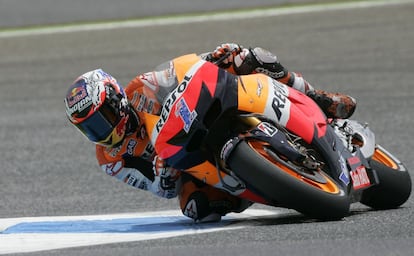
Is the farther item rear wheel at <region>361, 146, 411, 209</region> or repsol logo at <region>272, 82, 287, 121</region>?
rear wheel at <region>361, 146, 411, 209</region>

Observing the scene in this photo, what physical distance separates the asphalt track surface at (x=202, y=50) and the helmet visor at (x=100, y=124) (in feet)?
2.68

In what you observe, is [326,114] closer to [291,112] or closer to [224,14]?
[291,112]

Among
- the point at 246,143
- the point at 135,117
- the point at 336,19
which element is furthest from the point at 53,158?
the point at 336,19

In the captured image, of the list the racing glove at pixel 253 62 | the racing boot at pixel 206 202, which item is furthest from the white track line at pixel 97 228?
the racing glove at pixel 253 62

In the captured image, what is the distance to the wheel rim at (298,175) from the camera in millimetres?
6031

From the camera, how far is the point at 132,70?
46.8ft

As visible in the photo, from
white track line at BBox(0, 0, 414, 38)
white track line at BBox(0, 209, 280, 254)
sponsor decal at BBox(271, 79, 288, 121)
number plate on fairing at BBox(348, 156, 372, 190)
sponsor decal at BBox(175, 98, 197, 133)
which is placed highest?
sponsor decal at BBox(271, 79, 288, 121)

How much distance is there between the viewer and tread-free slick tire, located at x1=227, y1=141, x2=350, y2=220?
5945mm

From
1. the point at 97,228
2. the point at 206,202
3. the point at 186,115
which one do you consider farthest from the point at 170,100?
the point at 97,228

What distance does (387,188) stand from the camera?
7.11 metres

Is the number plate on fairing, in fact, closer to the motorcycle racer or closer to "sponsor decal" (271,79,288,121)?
the motorcycle racer

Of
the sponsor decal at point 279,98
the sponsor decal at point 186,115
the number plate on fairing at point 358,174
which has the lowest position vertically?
the number plate on fairing at point 358,174

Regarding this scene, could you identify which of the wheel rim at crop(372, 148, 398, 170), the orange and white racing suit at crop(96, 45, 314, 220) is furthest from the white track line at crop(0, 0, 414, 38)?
the orange and white racing suit at crop(96, 45, 314, 220)

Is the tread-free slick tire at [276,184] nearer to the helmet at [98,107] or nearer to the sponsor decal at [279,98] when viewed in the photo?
the sponsor decal at [279,98]
